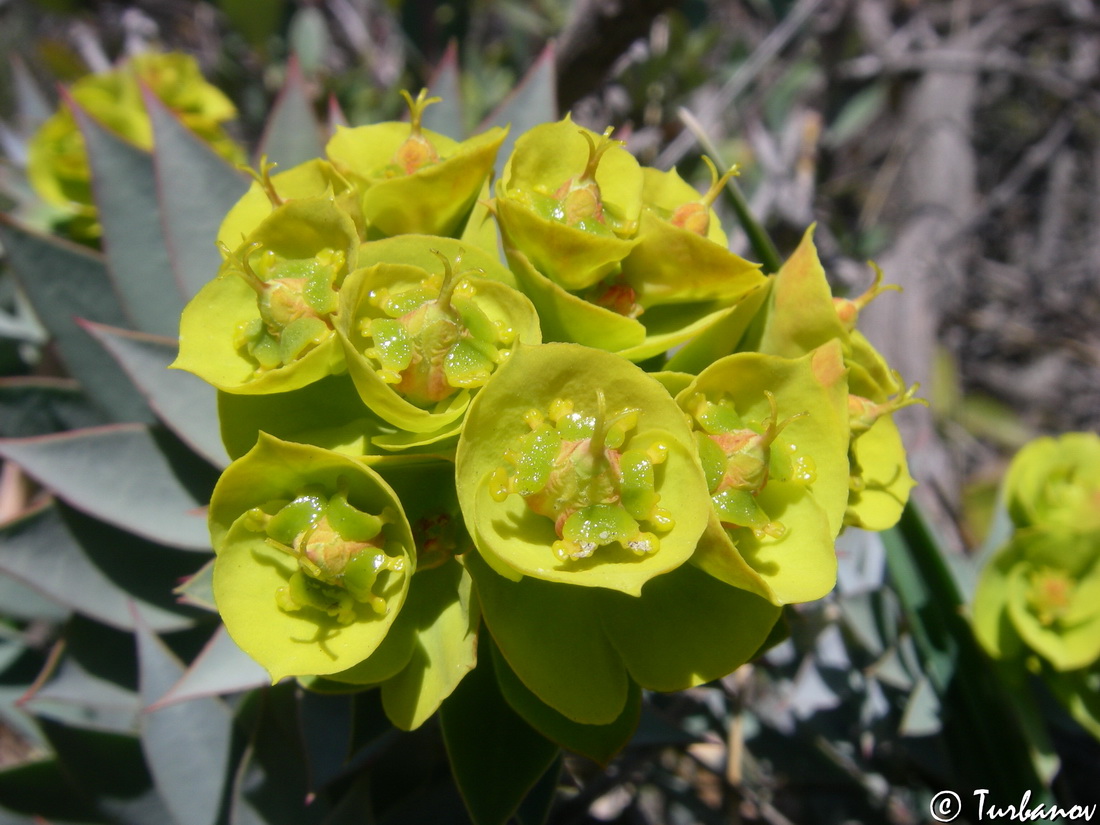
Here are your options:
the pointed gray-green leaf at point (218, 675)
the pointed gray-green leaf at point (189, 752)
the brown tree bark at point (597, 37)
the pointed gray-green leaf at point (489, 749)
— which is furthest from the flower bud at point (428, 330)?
the brown tree bark at point (597, 37)

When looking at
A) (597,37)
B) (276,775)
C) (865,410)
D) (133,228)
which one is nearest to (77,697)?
(276,775)

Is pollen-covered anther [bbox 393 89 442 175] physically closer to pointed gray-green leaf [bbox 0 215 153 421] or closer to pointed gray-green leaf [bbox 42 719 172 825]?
pointed gray-green leaf [bbox 0 215 153 421]

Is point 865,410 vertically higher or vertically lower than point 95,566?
lower

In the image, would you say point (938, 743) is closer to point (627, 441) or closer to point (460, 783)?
point (460, 783)

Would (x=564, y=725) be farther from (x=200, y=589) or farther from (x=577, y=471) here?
(x=200, y=589)

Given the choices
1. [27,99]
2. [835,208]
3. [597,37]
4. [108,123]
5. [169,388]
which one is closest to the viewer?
[169,388]

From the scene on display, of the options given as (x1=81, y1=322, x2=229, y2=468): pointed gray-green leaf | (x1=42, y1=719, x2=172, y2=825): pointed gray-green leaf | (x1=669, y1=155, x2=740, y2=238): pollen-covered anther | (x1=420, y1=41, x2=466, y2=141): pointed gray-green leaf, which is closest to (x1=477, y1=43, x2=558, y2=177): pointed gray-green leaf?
(x1=420, y1=41, x2=466, y2=141): pointed gray-green leaf
